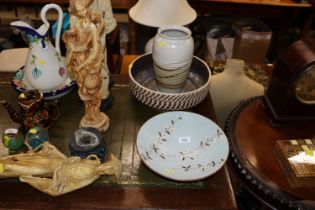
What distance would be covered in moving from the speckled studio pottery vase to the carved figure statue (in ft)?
0.63

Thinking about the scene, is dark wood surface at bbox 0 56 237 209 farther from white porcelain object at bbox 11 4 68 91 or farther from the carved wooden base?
white porcelain object at bbox 11 4 68 91

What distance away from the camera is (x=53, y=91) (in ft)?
2.99

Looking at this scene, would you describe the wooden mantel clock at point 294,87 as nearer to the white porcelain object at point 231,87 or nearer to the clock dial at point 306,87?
the clock dial at point 306,87

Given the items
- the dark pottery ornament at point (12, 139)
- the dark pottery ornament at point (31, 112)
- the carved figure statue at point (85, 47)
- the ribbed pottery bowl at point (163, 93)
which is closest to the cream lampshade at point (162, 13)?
the ribbed pottery bowl at point (163, 93)

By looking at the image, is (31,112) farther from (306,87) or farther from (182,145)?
(306,87)

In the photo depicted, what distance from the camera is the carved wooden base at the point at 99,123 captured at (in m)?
0.85

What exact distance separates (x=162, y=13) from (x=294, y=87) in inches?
19.5

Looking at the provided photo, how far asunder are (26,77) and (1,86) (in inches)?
6.7

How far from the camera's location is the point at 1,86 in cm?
101

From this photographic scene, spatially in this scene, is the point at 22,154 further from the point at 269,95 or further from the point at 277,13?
the point at 277,13

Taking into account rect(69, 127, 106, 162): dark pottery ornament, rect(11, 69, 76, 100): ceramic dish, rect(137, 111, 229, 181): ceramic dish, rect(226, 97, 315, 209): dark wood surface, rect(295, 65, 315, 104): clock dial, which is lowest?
rect(226, 97, 315, 209): dark wood surface

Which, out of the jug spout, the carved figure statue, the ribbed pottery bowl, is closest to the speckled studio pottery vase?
the ribbed pottery bowl

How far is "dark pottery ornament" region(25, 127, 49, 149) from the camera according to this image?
0.77m

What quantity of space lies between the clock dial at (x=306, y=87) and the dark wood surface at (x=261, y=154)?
10cm
